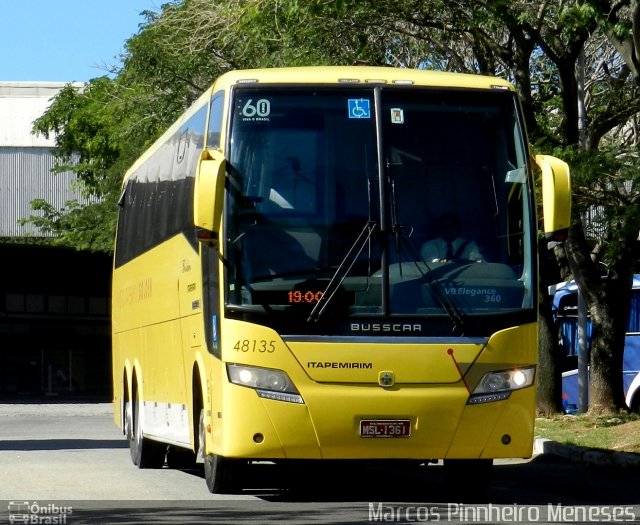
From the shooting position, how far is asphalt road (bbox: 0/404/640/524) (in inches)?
426

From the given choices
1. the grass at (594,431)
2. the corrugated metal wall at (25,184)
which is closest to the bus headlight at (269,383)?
the grass at (594,431)

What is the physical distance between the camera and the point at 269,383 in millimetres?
11188

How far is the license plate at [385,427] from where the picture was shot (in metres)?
11.2

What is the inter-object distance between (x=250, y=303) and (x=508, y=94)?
9.09 ft

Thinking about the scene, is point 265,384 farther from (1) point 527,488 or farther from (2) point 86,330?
(2) point 86,330

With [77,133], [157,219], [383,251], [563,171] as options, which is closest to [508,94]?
[563,171]

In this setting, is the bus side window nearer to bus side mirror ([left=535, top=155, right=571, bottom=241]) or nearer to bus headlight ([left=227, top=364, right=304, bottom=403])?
bus headlight ([left=227, top=364, right=304, bottom=403])

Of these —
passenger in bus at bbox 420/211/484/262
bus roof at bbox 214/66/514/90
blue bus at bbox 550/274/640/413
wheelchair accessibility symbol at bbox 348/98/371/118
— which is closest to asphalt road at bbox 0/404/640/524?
passenger in bus at bbox 420/211/484/262

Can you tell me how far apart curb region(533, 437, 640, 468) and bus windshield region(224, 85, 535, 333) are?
16.9ft

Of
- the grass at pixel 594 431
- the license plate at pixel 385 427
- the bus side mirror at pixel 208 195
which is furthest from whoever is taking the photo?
the grass at pixel 594 431

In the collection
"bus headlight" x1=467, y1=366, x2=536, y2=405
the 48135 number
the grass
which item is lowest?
the grass

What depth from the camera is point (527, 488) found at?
45.2 feet

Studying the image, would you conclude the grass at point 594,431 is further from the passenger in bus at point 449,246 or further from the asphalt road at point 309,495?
the passenger in bus at point 449,246

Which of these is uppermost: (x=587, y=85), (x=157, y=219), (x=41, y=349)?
(x=587, y=85)
